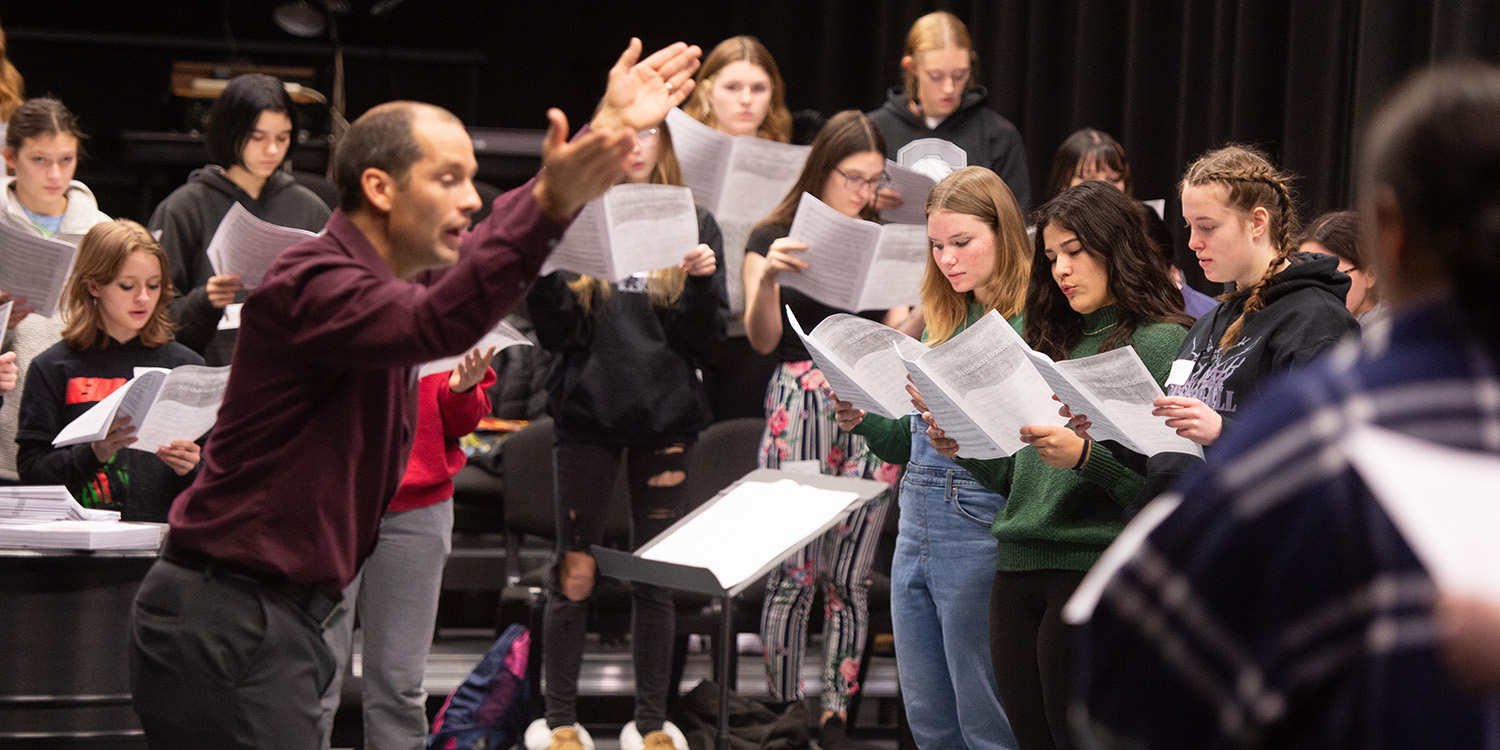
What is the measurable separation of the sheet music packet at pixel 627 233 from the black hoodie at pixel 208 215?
1.00 metres

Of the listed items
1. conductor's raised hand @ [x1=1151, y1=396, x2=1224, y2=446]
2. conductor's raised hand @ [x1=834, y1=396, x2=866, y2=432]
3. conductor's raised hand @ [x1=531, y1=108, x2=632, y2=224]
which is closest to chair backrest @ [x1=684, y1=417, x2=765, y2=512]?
conductor's raised hand @ [x1=834, y1=396, x2=866, y2=432]

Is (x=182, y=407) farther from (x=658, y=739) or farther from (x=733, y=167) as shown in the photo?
(x=733, y=167)

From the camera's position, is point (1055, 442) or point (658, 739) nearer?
point (1055, 442)

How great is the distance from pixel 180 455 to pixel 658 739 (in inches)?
51.0

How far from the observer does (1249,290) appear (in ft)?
7.28

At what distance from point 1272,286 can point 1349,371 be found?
55.9 inches

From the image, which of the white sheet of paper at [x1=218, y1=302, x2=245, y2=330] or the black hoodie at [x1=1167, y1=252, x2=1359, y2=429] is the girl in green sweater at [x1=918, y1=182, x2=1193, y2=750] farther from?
the white sheet of paper at [x1=218, y1=302, x2=245, y2=330]

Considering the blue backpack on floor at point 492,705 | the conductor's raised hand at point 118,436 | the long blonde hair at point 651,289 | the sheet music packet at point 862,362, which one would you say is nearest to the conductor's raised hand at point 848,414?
the sheet music packet at point 862,362

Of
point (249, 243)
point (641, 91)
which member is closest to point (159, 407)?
point (249, 243)

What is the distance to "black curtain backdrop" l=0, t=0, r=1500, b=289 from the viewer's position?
3682 mm

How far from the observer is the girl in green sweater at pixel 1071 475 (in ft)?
7.63

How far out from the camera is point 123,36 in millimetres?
6820

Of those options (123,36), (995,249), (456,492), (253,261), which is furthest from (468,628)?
(123,36)

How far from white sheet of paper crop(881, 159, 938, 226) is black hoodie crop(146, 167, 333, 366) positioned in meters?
1.51
